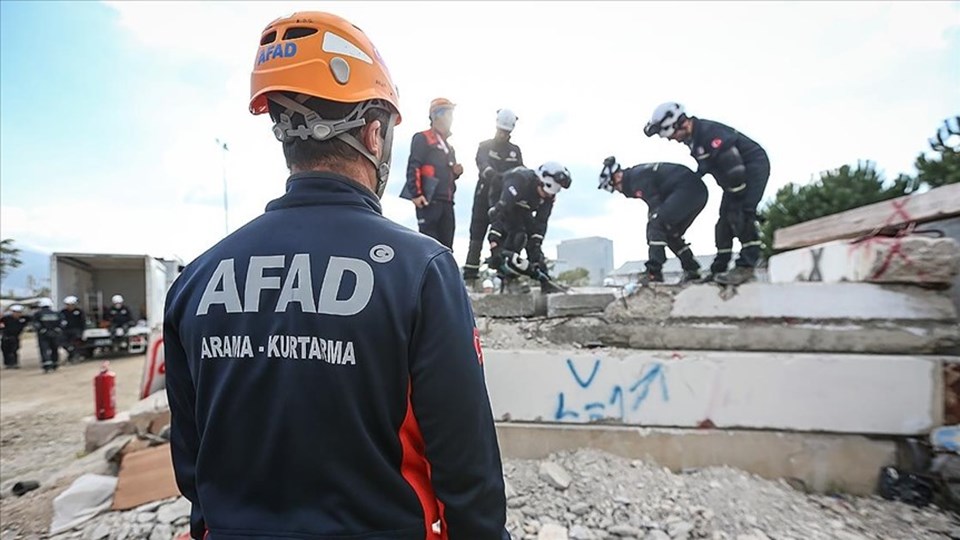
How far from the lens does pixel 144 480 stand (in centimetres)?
371

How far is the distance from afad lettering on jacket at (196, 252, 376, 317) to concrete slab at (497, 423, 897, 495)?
11.4 ft

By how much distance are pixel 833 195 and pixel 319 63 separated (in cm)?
2466

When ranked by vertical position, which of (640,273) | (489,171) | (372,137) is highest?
(489,171)

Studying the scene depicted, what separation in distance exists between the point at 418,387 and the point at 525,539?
261 cm

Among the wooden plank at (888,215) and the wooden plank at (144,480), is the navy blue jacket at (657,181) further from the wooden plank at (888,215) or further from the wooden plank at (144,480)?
the wooden plank at (144,480)

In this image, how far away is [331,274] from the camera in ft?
3.30

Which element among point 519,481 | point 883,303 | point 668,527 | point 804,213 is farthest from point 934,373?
point 804,213

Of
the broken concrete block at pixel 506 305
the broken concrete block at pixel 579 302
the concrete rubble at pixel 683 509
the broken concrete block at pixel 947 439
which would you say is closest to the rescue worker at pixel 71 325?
the broken concrete block at pixel 506 305

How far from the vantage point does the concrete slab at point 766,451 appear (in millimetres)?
3893

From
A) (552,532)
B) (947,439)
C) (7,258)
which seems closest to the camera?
(552,532)

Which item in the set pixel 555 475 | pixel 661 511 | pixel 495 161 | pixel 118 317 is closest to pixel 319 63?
pixel 555 475

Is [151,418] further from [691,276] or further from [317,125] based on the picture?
[691,276]

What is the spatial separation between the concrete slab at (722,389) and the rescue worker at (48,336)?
12556 mm

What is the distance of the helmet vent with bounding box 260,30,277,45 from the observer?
1.32 metres
